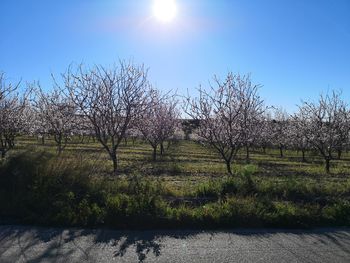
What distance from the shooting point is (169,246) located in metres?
4.90

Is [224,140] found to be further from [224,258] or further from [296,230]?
[224,258]

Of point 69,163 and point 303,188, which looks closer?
point 69,163

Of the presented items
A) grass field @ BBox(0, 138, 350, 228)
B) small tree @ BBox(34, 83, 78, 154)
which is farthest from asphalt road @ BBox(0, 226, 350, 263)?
small tree @ BBox(34, 83, 78, 154)

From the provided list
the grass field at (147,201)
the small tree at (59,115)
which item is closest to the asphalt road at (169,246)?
the grass field at (147,201)

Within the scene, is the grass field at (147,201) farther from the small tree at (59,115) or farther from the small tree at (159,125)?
the small tree at (159,125)

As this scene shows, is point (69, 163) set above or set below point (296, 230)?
above

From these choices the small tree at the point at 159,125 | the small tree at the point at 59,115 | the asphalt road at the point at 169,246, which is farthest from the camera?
the small tree at the point at 159,125

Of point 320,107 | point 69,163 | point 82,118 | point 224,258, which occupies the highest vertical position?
point 320,107

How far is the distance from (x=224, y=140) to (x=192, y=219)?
9908 mm

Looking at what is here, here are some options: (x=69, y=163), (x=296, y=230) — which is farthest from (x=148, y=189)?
(x=296, y=230)

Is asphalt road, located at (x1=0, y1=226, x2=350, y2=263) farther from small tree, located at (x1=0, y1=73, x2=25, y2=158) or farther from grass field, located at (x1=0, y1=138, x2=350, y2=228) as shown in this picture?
small tree, located at (x1=0, y1=73, x2=25, y2=158)

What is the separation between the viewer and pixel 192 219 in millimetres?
5902

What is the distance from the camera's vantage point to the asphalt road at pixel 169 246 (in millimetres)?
4473

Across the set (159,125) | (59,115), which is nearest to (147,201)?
(59,115)
